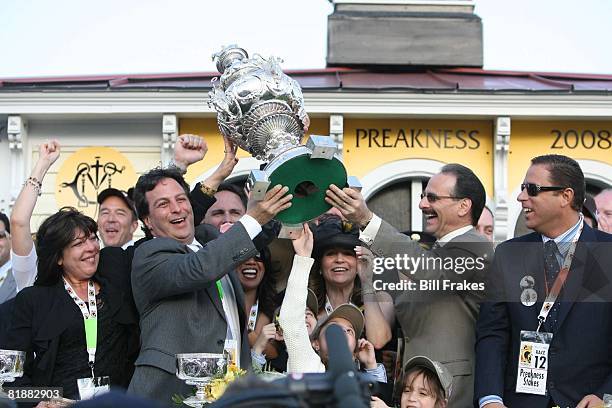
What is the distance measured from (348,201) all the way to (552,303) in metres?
1.11

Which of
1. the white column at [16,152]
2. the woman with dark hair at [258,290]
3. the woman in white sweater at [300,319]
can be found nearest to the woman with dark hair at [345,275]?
the woman with dark hair at [258,290]

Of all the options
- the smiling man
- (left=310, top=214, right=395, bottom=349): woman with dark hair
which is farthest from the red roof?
(left=310, top=214, right=395, bottom=349): woman with dark hair

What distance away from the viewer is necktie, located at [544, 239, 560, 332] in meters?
5.49

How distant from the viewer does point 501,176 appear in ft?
42.2

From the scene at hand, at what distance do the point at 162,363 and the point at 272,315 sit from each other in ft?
3.94

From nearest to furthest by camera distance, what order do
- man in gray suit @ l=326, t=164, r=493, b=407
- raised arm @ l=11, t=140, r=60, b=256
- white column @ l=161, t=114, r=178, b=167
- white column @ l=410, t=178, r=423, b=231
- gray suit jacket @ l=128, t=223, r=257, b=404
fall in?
1. gray suit jacket @ l=128, t=223, r=257, b=404
2. man in gray suit @ l=326, t=164, r=493, b=407
3. raised arm @ l=11, t=140, r=60, b=256
4. white column @ l=161, t=114, r=178, b=167
5. white column @ l=410, t=178, r=423, b=231

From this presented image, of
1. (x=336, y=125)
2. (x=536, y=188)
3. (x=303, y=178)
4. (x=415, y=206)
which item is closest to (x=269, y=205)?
(x=303, y=178)

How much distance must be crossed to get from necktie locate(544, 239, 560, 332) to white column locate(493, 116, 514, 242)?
6.61 meters

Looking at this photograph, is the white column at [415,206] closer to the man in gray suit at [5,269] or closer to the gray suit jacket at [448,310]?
the man in gray suit at [5,269]

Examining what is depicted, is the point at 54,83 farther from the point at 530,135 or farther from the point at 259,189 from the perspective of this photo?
the point at 259,189

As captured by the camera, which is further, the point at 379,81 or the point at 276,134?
the point at 379,81

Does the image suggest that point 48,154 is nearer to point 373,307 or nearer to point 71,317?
point 71,317

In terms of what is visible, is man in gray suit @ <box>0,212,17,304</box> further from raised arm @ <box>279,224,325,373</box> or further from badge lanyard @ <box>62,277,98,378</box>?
raised arm @ <box>279,224,325,373</box>

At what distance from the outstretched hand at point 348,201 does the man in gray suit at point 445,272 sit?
0.24ft
